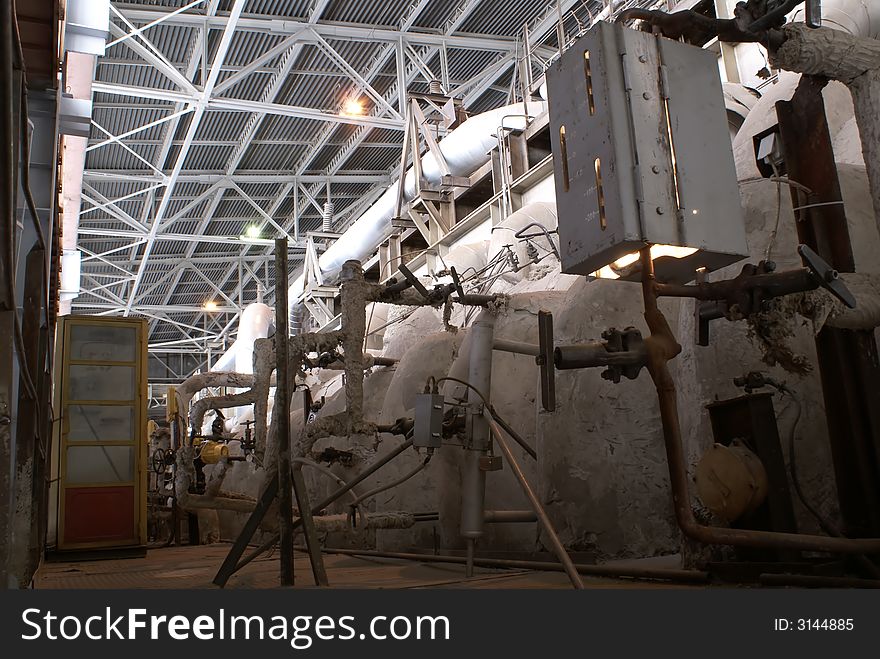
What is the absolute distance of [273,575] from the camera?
194 inches

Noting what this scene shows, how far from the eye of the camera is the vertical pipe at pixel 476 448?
406 centimetres

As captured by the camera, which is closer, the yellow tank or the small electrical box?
the small electrical box

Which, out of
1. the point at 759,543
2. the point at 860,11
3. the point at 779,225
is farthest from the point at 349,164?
the point at 759,543

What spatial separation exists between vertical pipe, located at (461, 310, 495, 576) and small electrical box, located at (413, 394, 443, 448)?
0.17 m

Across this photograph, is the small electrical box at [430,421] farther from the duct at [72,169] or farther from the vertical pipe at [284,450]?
the duct at [72,169]

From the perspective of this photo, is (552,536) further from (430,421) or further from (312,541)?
(312,541)

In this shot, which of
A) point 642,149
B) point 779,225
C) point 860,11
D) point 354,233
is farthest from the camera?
point 354,233

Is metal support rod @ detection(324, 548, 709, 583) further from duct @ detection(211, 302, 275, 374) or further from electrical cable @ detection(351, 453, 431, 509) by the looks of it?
duct @ detection(211, 302, 275, 374)

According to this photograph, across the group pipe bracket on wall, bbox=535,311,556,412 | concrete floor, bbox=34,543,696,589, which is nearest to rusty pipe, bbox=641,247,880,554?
pipe bracket on wall, bbox=535,311,556,412

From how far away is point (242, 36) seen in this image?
1217 centimetres

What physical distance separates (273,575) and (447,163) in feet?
23.0

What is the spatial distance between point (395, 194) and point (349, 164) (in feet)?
15.9

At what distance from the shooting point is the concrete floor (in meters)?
3.84

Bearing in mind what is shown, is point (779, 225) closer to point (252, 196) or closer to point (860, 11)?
point (860, 11)
